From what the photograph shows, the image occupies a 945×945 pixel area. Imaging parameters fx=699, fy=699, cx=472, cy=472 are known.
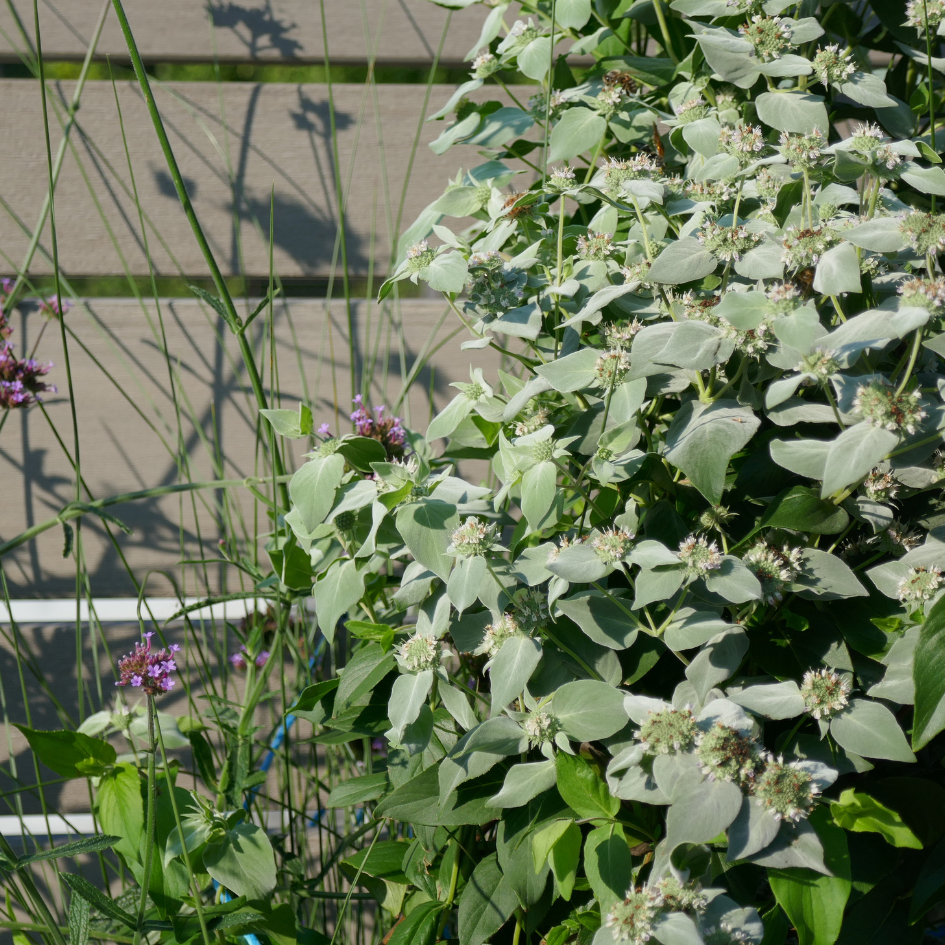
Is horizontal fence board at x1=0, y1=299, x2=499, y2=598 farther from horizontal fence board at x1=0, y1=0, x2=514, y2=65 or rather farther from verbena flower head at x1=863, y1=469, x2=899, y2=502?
verbena flower head at x1=863, y1=469, x2=899, y2=502

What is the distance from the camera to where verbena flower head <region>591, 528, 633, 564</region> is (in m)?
0.51

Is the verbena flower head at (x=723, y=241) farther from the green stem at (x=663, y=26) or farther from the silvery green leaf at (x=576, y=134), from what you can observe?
the green stem at (x=663, y=26)

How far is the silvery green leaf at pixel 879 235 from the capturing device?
1.57ft

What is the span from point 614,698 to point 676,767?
0.22 ft

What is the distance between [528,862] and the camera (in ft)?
1.78

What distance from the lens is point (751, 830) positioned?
0.44m

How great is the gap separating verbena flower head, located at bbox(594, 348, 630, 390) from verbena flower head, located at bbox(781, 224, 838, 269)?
13cm

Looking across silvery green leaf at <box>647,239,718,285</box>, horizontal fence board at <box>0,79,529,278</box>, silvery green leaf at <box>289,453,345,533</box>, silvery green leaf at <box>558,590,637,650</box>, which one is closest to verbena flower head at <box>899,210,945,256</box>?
silvery green leaf at <box>647,239,718,285</box>

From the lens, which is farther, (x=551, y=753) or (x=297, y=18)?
(x=297, y=18)

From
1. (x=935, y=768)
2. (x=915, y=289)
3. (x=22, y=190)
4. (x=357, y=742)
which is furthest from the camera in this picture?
(x=22, y=190)

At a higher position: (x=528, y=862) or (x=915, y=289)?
(x=915, y=289)

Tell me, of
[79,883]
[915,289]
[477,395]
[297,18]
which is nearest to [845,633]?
[915,289]

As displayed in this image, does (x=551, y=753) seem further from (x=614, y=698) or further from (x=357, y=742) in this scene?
(x=357, y=742)

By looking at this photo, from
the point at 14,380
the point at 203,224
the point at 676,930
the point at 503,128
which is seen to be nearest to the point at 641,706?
the point at 676,930
